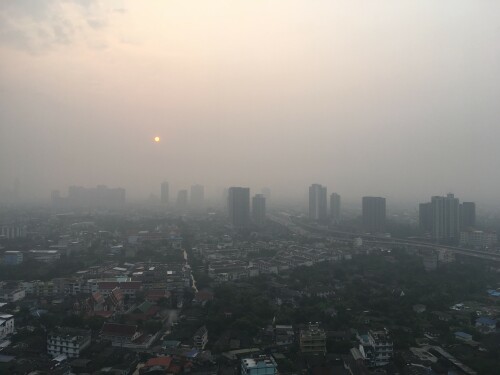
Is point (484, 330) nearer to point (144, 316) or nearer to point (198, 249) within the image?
point (144, 316)

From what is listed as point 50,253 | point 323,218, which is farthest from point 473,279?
point 323,218

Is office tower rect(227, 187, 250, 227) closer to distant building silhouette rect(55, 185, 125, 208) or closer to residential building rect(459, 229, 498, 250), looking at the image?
residential building rect(459, 229, 498, 250)

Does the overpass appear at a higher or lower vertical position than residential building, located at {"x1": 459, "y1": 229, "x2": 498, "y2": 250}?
lower

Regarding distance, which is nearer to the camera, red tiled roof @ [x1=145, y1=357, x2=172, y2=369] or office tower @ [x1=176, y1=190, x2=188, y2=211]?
red tiled roof @ [x1=145, y1=357, x2=172, y2=369]

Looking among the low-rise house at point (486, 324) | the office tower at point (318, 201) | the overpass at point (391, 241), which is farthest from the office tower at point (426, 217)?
the low-rise house at point (486, 324)

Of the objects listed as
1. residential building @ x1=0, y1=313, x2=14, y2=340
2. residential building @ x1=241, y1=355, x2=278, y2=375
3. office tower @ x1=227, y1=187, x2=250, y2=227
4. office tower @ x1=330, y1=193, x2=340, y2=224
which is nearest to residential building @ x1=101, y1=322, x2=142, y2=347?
residential building @ x1=0, y1=313, x2=14, y2=340

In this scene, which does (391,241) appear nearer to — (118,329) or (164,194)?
(118,329)

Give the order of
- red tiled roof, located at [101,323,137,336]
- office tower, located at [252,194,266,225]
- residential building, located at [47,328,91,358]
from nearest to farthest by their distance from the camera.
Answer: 1. residential building, located at [47,328,91,358]
2. red tiled roof, located at [101,323,137,336]
3. office tower, located at [252,194,266,225]
